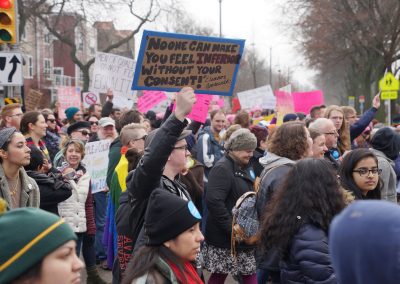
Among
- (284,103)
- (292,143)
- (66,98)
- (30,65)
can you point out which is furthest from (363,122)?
(30,65)

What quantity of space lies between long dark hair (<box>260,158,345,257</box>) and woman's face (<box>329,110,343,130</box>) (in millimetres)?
3579

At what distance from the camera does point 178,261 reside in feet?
9.71

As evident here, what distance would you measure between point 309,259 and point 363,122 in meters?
4.87

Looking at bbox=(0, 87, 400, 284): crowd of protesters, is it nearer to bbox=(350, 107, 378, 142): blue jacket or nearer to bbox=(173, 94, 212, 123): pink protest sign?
bbox=(350, 107, 378, 142): blue jacket

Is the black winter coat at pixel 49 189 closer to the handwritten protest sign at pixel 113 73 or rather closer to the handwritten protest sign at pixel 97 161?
the handwritten protest sign at pixel 97 161

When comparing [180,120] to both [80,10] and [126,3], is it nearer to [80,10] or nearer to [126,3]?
[80,10]

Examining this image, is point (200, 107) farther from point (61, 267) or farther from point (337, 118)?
point (61, 267)

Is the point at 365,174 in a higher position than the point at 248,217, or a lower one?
higher

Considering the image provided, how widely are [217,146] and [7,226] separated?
643 cm

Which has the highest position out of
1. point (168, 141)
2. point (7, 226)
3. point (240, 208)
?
point (168, 141)

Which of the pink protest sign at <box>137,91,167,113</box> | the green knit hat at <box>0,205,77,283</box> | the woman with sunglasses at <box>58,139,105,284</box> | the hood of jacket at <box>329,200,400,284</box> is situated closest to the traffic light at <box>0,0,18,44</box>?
the woman with sunglasses at <box>58,139,105,284</box>

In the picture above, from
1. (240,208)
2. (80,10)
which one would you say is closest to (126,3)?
(80,10)

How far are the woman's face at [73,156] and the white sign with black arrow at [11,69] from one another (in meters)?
2.92

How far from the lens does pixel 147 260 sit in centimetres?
289
